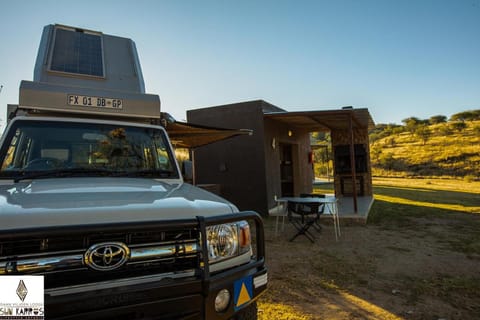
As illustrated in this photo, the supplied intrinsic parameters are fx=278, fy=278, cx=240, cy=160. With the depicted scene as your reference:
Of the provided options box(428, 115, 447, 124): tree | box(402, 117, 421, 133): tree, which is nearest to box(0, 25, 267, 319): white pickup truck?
box(402, 117, 421, 133): tree

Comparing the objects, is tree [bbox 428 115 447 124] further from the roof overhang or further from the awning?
the awning

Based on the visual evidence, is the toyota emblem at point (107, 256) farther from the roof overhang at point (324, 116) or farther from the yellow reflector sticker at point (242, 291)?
the roof overhang at point (324, 116)

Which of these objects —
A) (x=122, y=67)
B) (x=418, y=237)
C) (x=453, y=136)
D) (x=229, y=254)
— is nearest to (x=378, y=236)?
(x=418, y=237)

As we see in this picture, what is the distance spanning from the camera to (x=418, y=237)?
6.08 metres

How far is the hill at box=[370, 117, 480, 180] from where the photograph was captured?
85.5ft

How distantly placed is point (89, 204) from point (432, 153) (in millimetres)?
35937

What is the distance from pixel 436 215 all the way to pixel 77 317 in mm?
9863

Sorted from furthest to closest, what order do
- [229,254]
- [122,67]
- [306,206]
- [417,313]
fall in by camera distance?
1. [306,206]
2. [122,67]
3. [417,313]
4. [229,254]

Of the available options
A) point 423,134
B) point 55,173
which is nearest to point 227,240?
point 55,173

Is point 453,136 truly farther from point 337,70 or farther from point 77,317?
point 77,317

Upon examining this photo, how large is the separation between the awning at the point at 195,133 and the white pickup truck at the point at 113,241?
10.6 feet

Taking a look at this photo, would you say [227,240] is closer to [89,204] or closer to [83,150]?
[89,204]

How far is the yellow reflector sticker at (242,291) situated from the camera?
1678mm

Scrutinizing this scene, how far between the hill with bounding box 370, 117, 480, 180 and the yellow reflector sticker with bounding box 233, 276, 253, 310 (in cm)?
2754
